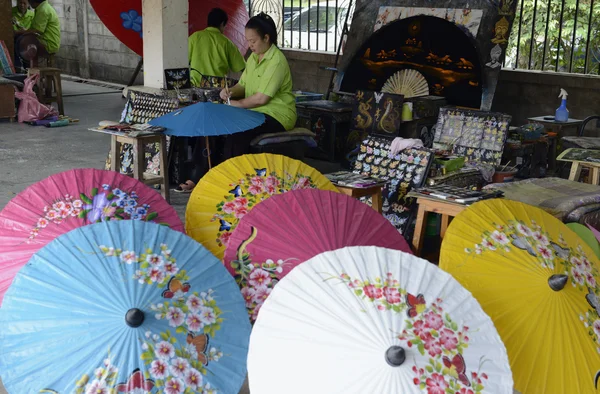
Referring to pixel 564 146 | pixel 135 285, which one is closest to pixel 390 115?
pixel 564 146

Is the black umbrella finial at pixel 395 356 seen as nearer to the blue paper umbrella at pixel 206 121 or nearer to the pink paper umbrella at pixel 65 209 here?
the pink paper umbrella at pixel 65 209

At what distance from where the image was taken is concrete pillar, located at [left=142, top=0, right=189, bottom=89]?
7.05 metres

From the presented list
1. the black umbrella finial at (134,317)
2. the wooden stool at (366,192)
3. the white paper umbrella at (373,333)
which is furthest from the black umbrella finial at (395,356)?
the wooden stool at (366,192)

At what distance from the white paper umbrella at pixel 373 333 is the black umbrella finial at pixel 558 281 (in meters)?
0.38

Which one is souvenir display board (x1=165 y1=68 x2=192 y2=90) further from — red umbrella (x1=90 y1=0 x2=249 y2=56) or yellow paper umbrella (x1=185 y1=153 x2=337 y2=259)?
yellow paper umbrella (x1=185 y1=153 x2=337 y2=259)

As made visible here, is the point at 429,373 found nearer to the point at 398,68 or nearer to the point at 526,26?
the point at 398,68

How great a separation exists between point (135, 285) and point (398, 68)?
5746 mm

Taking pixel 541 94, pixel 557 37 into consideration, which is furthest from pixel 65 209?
pixel 557 37

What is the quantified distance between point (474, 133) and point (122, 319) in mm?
4171

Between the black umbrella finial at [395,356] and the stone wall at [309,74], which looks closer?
the black umbrella finial at [395,356]

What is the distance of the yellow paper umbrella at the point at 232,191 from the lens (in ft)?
10.4

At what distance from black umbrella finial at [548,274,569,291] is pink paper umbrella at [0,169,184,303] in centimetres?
144

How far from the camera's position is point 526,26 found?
299 inches

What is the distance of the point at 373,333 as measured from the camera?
195cm
